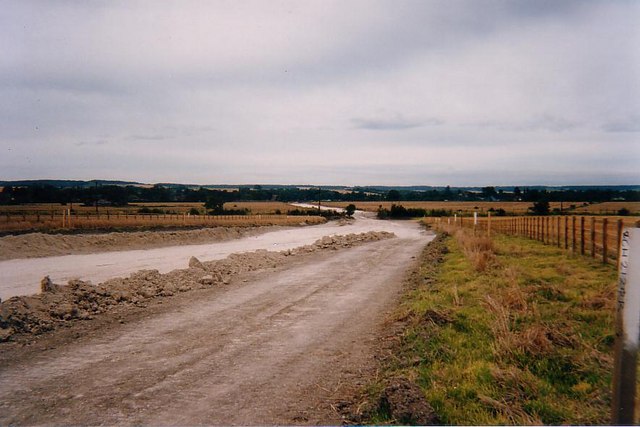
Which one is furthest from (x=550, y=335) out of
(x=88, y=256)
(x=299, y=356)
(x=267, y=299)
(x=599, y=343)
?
(x=88, y=256)

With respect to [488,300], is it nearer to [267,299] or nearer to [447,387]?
[447,387]

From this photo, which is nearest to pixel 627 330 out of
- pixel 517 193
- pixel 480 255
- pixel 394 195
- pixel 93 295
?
pixel 93 295

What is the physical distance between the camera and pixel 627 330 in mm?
2750

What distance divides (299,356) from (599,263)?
12076mm

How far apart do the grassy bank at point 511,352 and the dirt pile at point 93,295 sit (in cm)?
634

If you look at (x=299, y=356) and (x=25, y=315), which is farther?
(x=25, y=315)

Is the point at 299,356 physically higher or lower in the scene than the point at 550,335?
lower

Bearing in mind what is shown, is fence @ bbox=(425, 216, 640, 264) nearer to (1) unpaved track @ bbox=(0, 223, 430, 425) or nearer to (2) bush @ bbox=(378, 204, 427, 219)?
(1) unpaved track @ bbox=(0, 223, 430, 425)

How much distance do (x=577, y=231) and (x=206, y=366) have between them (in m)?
24.1

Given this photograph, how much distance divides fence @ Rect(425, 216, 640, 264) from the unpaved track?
4.20 m

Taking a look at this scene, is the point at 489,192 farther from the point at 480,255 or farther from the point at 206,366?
the point at 206,366

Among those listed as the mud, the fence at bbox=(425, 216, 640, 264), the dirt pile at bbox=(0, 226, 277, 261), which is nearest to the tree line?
the fence at bbox=(425, 216, 640, 264)

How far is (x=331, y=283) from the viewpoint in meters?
14.2

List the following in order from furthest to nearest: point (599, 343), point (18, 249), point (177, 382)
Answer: point (18, 249), point (599, 343), point (177, 382)
